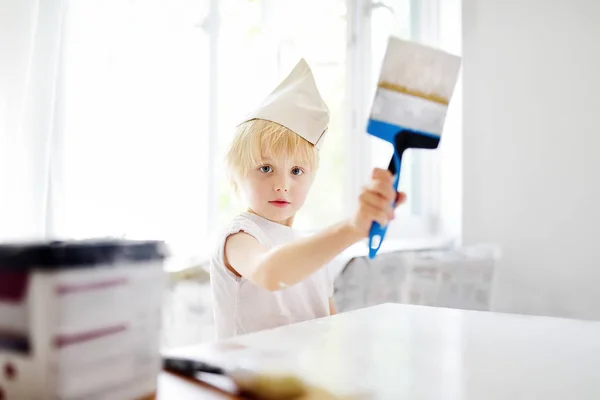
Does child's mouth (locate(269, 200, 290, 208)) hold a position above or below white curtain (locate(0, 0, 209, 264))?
below

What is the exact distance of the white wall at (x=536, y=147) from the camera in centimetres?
177

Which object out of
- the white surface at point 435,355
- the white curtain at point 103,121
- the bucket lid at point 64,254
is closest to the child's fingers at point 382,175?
the white surface at point 435,355

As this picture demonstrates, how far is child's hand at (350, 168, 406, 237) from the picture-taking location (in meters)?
0.59

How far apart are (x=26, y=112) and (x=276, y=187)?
48 centimetres

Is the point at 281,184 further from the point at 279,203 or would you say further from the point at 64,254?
the point at 64,254

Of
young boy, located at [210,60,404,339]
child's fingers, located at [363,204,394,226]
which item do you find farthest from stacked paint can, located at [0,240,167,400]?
young boy, located at [210,60,404,339]

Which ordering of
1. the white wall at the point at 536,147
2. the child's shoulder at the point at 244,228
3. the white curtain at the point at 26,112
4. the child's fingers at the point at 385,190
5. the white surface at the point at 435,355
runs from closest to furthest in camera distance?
the white surface at the point at 435,355, the child's fingers at the point at 385,190, the child's shoulder at the point at 244,228, the white curtain at the point at 26,112, the white wall at the point at 536,147

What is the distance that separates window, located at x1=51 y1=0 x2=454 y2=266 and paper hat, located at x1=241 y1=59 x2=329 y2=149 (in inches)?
11.6

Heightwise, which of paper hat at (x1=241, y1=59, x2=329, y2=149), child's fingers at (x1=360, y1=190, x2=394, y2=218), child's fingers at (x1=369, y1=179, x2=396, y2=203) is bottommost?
child's fingers at (x1=360, y1=190, x2=394, y2=218)

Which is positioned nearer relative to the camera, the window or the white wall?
the window

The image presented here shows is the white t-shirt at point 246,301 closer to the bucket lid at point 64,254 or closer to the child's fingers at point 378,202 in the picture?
the child's fingers at point 378,202

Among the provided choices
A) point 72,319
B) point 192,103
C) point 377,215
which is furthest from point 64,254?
point 192,103

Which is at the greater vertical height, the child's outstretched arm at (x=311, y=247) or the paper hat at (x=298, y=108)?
the paper hat at (x=298, y=108)

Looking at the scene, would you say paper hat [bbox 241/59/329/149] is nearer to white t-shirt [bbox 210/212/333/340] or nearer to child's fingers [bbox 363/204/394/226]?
white t-shirt [bbox 210/212/333/340]
